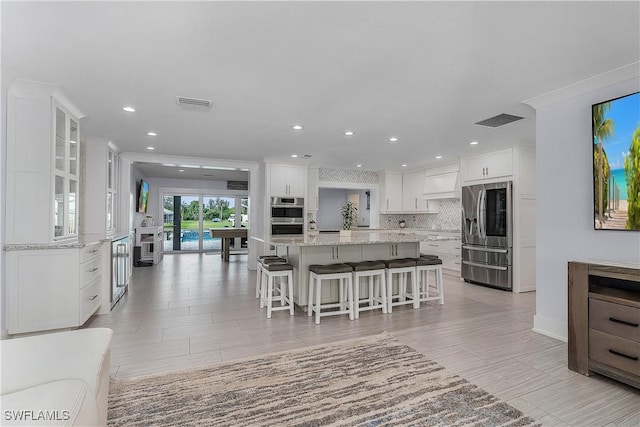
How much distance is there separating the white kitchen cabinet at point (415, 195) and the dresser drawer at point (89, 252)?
6.19 meters

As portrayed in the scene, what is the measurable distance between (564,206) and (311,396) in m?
2.84

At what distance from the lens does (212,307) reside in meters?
4.13

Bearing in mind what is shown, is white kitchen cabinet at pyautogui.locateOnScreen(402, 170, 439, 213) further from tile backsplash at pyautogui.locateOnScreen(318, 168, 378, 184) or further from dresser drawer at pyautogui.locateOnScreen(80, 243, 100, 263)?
dresser drawer at pyautogui.locateOnScreen(80, 243, 100, 263)

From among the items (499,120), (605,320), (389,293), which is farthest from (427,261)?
(605,320)

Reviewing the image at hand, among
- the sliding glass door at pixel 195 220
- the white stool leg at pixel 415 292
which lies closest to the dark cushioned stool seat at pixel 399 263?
the white stool leg at pixel 415 292

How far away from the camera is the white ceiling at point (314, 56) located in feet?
6.06

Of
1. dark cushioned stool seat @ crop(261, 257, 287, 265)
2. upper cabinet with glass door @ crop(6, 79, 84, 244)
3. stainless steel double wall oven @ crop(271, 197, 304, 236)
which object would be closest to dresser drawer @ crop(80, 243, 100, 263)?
upper cabinet with glass door @ crop(6, 79, 84, 244)

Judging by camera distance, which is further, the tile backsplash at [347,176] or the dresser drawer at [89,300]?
the tile backsplash at [347,176]

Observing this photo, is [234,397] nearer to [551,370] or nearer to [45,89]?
[551,370]

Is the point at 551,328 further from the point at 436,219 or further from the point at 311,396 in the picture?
the point at 436,219

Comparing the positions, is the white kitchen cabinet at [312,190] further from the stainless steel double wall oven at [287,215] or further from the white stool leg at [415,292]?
the white stool leg at [415,292]

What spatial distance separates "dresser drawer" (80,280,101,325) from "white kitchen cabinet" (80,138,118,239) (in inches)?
49.1

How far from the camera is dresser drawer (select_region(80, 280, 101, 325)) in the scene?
126 inches

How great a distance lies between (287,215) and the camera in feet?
21.6
